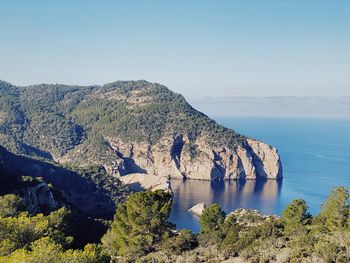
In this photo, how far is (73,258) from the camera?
2162cm

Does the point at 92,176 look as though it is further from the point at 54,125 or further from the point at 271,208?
the point at 54,125

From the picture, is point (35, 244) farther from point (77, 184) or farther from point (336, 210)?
point (77, 184)

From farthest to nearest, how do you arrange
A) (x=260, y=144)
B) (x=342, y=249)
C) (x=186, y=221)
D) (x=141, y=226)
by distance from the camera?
(x=260, y=144), (x=186, y=221), (x=141, y=226), (x=342, y=249)

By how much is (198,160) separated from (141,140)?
2402 centimetres

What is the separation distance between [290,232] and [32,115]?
163m

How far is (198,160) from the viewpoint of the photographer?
143875 mm

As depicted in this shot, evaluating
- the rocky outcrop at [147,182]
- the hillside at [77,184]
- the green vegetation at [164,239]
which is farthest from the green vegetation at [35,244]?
the rocky outcrop at [147,182]

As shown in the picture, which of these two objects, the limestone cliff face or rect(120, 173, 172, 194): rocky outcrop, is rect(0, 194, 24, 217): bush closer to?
rect(120, 173, 172, 194): rocky outcrop

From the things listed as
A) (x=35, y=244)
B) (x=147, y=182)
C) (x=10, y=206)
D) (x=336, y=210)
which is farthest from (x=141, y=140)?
(x=35, y=244)

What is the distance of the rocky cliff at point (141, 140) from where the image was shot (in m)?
142

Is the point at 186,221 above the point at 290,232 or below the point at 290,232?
below

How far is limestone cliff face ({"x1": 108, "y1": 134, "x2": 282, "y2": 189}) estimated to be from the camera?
142 meters

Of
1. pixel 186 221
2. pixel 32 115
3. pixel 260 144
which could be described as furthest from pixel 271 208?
pixel 32 115

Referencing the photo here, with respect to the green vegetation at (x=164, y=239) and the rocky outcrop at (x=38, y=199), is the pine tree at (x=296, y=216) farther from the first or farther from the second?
the rocky outcrop at (x=38, y=199)
